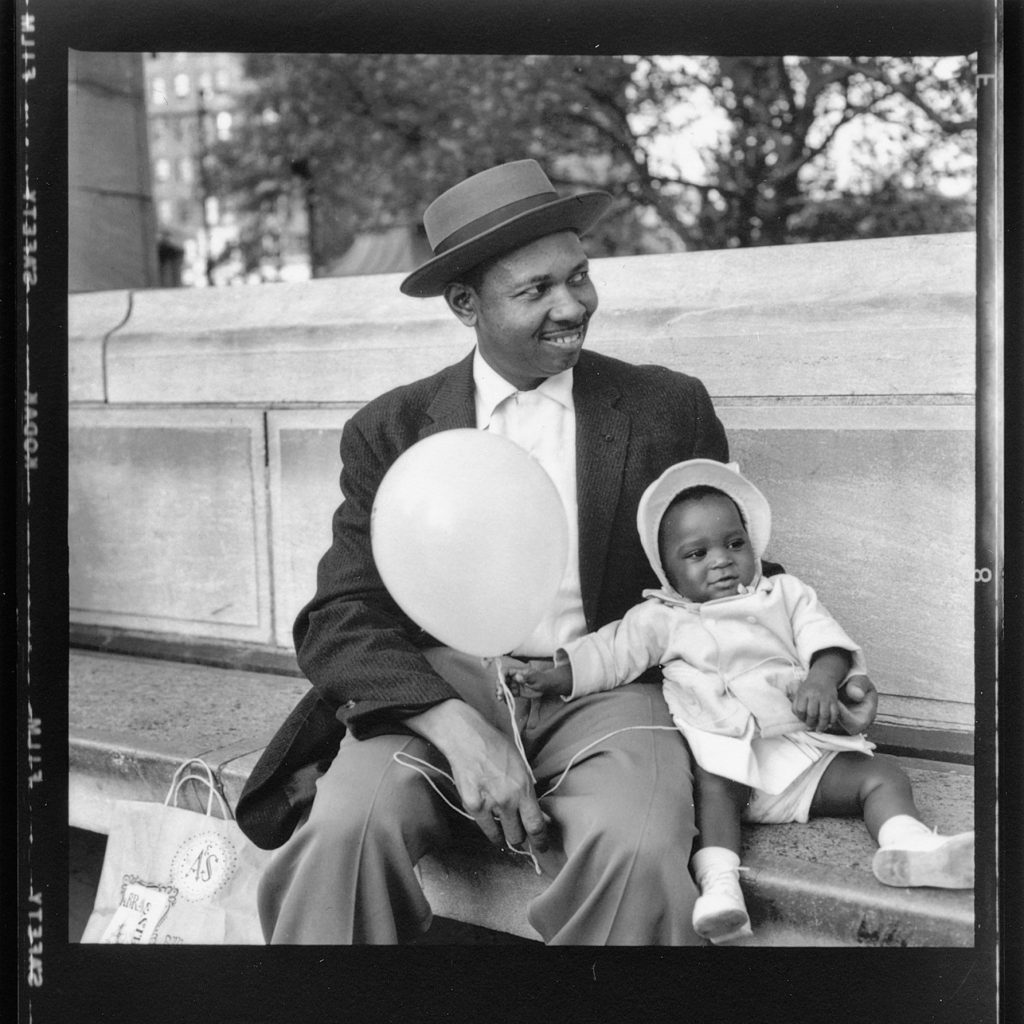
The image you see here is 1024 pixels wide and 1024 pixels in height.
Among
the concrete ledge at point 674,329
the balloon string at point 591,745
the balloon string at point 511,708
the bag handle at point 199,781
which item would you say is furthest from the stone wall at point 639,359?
the balloon string at point 511,708

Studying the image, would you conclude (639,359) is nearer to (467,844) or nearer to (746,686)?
(746,686)

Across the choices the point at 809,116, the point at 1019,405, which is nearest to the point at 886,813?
the point at 1019,405

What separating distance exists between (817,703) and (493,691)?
2.17ft

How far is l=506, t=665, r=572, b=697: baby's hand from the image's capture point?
2195mm

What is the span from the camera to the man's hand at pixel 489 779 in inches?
81.9

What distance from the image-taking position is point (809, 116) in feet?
8.03

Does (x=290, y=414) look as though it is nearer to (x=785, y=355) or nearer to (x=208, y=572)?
(x=208, y=572)

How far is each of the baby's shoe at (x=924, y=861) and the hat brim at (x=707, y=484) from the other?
620 millimetres

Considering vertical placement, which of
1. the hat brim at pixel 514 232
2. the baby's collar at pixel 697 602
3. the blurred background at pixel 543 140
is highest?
the blurred background at pixel 543 140

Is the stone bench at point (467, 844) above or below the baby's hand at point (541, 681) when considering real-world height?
below

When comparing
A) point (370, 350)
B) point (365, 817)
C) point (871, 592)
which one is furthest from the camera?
point (370, 350)

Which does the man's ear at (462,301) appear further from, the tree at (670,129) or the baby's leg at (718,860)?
the baby's leg at (718,860)

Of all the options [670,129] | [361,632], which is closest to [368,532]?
[361,632]

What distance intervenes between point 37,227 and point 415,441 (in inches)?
40.5
